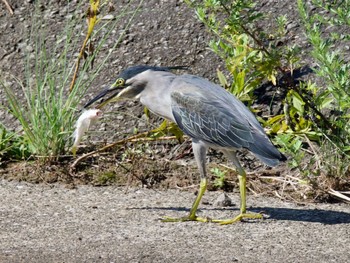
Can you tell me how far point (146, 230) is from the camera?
5621 millimetres

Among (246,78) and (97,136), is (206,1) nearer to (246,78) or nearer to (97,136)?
(246,78)

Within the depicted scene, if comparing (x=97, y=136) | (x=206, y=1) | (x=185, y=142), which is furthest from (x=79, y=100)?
(x=206, y=1)

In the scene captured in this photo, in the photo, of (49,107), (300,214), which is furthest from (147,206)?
(49,107)

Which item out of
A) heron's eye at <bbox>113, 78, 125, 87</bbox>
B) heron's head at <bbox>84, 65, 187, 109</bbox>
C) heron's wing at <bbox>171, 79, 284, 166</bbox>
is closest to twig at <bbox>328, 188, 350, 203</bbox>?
heron's wing at <bbox>171, 79, 284, 166</bbox>

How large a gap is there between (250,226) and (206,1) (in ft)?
5.28

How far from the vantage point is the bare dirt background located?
17.0 feet

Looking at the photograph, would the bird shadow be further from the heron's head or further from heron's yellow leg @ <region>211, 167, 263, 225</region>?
the heron's head

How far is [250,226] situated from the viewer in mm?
5789

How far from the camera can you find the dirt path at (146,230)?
5.09 metres

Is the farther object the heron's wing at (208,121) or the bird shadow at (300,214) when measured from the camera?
the bird shadow at (300,214)

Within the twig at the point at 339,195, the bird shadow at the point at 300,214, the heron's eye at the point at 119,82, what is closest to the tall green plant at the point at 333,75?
the twig at the point at 339,195

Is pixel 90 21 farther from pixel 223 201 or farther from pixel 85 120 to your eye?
pixel 223 201

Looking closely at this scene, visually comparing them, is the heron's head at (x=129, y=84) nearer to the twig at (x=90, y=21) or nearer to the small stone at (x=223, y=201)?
the small stone at (x=223, y=201)

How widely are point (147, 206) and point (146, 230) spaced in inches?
25.6
